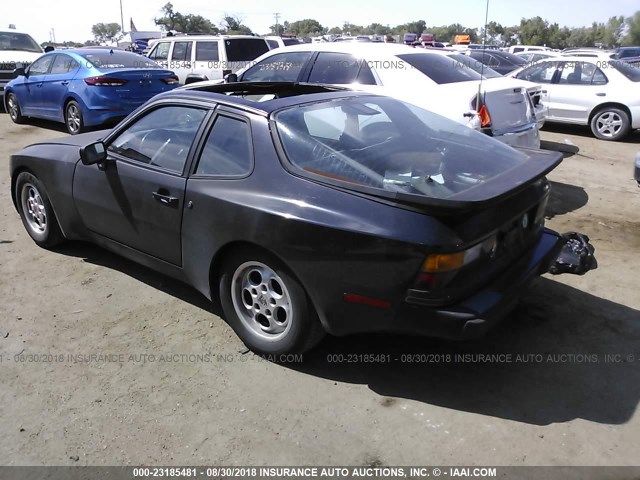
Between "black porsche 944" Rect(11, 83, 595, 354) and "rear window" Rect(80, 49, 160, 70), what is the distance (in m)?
6.24

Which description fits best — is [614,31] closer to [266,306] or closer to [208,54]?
[208,54]

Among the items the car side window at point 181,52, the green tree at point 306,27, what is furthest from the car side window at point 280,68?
the green tree at point 306,27

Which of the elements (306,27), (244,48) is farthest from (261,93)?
(306,27)

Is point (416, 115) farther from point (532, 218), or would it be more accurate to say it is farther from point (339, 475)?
point (339, 475)

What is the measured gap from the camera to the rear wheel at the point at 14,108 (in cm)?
1166

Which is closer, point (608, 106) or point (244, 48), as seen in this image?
point (608, 106)

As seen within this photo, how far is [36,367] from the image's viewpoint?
333cm

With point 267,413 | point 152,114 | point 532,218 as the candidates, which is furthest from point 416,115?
point 267,413

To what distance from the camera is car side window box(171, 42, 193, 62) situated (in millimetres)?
12852

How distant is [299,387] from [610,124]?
9.42 meters

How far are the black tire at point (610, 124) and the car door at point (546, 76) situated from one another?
83 cm

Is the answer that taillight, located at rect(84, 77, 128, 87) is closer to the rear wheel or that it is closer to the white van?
the white van

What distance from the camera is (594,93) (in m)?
10.2

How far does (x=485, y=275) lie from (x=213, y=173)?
5.64 feet
